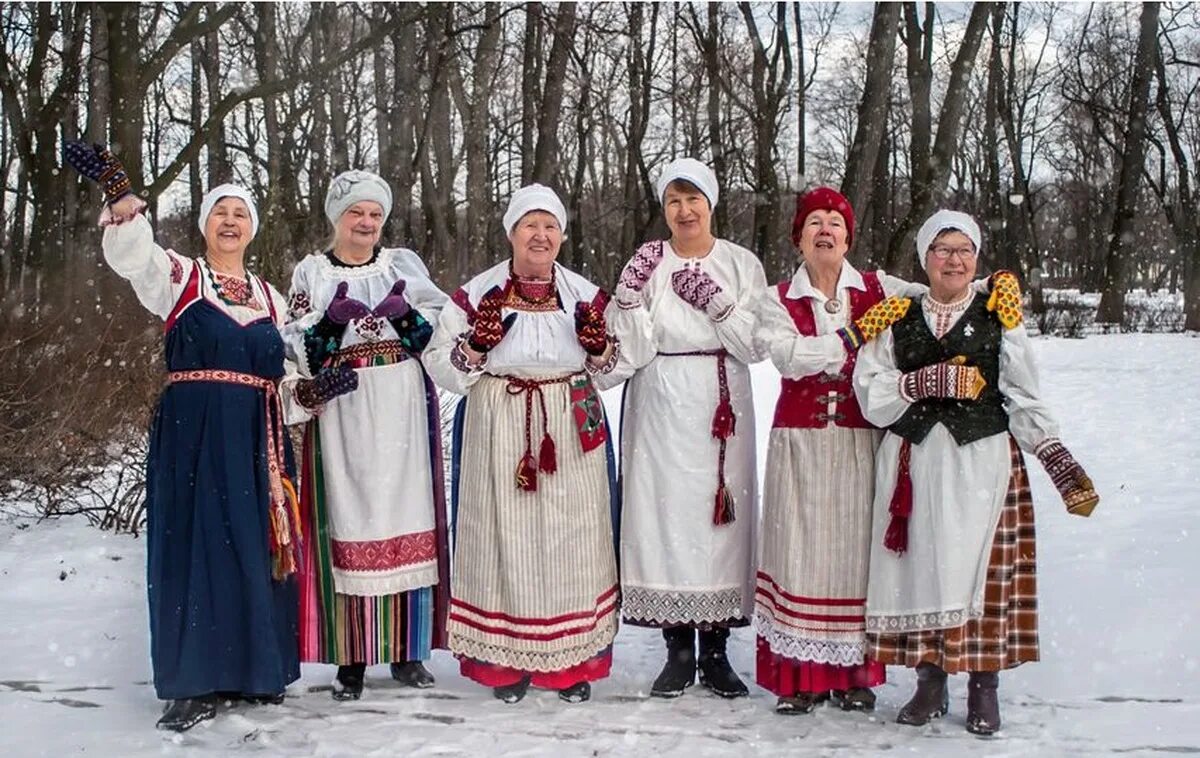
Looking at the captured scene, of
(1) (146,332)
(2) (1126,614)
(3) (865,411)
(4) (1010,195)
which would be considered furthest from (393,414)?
(4) (1010,195)

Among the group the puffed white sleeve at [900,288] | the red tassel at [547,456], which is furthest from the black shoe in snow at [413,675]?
the puffed white sleeve at [900,288]

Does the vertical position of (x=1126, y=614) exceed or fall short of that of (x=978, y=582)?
it falls short

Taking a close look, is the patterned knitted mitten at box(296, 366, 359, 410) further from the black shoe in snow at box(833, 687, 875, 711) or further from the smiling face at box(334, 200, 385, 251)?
the black shoe in snow at box(833, 687, 875, 711)

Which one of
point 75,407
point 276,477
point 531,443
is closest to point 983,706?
point 531,443

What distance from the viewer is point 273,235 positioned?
900 cm

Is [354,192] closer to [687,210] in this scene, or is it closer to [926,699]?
[687,210]

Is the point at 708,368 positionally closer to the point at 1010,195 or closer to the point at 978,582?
the point at 978,582

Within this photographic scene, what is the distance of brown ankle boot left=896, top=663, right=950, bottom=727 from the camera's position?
4.00 meters

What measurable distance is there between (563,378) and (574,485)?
16.3 inches

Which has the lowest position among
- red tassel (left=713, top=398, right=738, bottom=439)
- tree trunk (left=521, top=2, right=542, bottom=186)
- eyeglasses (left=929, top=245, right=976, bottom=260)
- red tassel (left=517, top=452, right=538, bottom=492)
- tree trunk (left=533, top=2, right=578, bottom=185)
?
red tassel (left=517, top=452, right=538, bottom=492)

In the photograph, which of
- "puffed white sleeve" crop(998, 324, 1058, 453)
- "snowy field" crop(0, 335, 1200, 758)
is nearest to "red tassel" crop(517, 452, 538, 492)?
"snowy field" crop(0, 335, 1200, 758)

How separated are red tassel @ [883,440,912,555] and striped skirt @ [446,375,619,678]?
1.10m

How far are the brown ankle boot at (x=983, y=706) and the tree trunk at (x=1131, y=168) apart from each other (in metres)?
16.8

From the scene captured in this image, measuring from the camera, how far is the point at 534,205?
14.1ft
